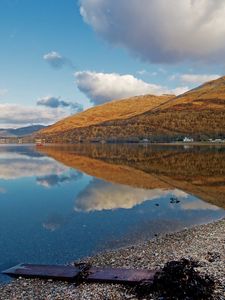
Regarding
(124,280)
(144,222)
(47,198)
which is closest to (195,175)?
(47,198)

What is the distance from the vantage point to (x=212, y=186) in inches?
1748

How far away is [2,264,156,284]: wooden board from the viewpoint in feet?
46.1

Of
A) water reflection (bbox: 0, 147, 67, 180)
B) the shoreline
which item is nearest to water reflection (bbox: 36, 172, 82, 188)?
water reflection (bbox: 0, 147, 67, 180)

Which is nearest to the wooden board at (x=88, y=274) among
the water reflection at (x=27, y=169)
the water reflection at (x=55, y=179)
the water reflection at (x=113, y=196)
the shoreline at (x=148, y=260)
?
the shoreline at (x=148, y=260)

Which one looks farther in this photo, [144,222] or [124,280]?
[144,222]

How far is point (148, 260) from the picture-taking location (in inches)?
673

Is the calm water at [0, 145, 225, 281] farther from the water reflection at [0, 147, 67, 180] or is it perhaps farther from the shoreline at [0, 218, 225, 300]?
the water reflection at [0, 147, 67, 180]

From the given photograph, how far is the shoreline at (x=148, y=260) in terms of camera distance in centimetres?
1331

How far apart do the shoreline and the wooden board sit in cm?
27

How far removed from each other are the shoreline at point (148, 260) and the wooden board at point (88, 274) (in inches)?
10.7

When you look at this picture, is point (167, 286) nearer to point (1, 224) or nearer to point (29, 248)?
point (29, 248)

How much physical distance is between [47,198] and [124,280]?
2455 cm

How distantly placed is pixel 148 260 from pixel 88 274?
3.44m

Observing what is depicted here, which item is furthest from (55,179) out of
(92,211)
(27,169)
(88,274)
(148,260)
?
(88,274)
